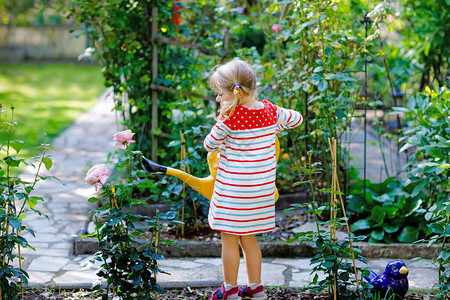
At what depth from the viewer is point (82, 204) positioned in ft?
17.5

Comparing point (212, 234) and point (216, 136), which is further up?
point (216, 136)

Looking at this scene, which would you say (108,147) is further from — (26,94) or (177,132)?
(26,94)

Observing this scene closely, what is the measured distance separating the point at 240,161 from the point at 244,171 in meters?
0.06

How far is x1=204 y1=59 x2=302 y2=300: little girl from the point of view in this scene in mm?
3057

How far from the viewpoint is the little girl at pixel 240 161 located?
306 centimetres

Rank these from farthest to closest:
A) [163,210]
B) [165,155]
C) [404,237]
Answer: [165,155] → [163,210] → [404,237]

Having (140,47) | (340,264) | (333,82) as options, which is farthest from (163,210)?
(340,264)

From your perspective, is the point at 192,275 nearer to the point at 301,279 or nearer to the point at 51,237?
the point at 301,279

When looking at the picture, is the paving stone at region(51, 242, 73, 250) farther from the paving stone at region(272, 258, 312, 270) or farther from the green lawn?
the green lawn

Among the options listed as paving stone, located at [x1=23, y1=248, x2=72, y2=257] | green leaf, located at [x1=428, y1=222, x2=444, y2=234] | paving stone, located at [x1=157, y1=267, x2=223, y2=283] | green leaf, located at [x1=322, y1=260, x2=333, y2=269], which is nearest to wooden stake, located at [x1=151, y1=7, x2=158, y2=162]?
paving stone, located at [x1=23, y1=248, x2=72, y2=257]

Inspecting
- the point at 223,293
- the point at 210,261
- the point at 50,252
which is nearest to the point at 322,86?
the point at 210,261

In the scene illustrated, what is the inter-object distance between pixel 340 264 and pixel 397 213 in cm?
144

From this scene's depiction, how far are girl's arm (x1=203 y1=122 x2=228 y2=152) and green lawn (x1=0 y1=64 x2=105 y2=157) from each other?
3.57 meters

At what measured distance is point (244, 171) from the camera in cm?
307
